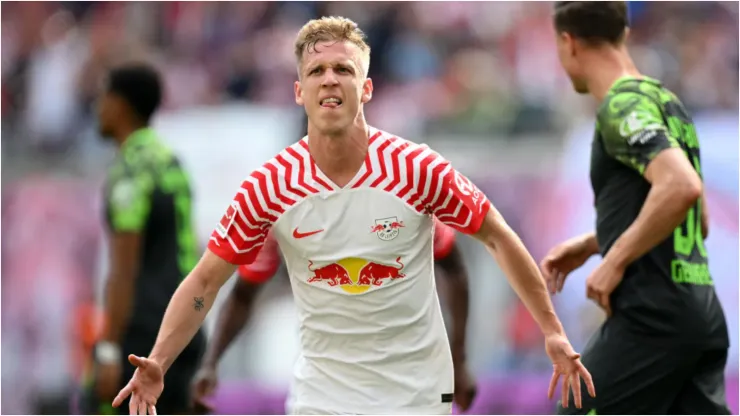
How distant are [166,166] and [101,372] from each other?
4.06ft

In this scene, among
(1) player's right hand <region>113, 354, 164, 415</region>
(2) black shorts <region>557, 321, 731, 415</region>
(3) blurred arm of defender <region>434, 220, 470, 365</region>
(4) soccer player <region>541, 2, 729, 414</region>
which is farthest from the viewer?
(3) blurred arm of defender <region>434, 220, 470, 365</region>

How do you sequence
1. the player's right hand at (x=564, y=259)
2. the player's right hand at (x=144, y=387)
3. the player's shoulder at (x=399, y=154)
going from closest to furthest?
1. the player's right hand at (x=144, y=387)
2. the player's shoulder at (x=399, y=154)
3. the player's right hand at (x=564, y=259)

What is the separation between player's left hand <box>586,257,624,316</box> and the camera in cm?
527

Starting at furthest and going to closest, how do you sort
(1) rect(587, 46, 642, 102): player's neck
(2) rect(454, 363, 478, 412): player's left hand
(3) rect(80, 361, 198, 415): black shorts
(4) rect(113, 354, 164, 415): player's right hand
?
1. (3) rect(80, 361, 198, 415): black shorts
2. (2) rect(454, 363, 478, 412): player's left hand
3. (1) rect(587, 46, 642, 102): player's neck
4. (4) rect(113, 354, 164, 415): player's right hand

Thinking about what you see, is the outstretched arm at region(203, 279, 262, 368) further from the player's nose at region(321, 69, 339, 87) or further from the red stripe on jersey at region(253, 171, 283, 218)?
the player's nose at region(321, 69, 339, 87)

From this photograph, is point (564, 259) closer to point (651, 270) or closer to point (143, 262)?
point (651, 270)

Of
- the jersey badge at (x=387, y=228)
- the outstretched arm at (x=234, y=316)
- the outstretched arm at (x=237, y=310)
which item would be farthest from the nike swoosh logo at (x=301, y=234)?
the outstretched arm at (x=234, y=316)

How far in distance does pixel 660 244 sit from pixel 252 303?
6.86 feet

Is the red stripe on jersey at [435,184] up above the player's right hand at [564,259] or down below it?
above

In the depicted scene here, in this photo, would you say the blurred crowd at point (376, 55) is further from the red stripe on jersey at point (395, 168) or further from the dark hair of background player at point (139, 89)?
the red stripe on jersey at point (395, 168)

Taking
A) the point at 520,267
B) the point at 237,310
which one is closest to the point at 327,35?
the point at 520,267

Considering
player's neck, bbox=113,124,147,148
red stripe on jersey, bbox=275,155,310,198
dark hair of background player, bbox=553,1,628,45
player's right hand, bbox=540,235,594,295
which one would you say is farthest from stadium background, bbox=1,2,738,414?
red stripe on jersey, bbox=275,155,310,198

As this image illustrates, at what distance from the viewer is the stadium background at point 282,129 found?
10.0 m

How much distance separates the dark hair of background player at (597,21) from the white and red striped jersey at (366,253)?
4.69 feet
